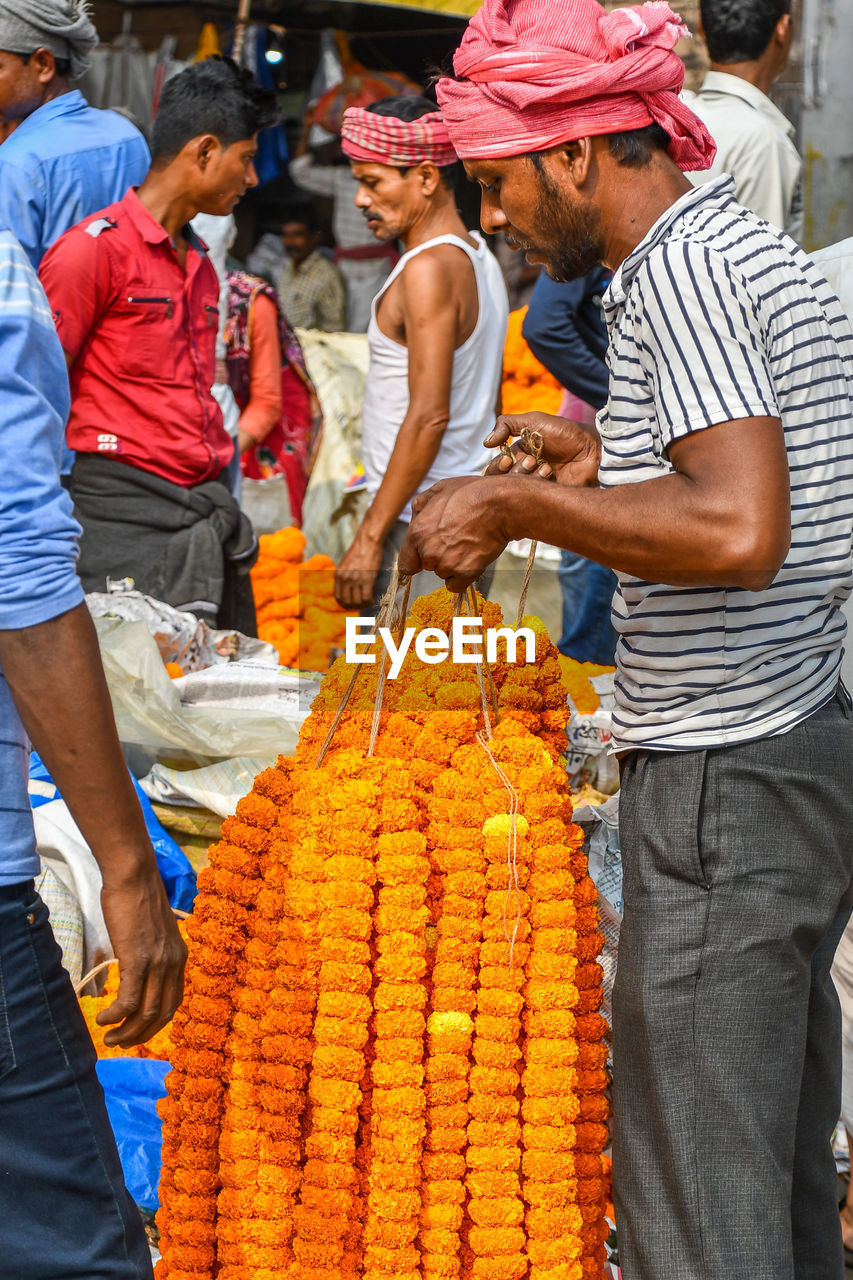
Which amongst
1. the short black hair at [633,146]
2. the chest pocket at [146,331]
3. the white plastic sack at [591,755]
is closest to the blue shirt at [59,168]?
the chest pocket at [146,331]

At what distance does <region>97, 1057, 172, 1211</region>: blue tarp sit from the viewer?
2.43 m

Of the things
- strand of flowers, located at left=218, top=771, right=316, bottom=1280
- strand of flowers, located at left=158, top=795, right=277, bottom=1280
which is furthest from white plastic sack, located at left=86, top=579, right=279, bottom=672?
strand of flowers, located at left=218, top=771, right=316, bottom=1280

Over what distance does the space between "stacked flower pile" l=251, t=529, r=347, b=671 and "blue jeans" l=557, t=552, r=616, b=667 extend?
3.33ft

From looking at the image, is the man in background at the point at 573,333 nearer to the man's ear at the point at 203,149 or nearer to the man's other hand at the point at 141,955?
the man's ear at the point at 203,149

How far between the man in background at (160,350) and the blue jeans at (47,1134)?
2.58m

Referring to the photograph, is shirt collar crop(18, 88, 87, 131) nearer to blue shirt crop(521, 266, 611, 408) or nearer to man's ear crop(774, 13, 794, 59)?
blue shirt crop(521, 266, 611, 408)

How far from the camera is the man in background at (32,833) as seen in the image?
1.45 m

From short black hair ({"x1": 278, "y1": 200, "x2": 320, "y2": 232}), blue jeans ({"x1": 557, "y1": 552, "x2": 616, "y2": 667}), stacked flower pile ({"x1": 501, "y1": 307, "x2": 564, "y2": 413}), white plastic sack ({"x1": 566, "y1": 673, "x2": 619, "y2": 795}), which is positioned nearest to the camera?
white plastic sack ({"x1": 566, "y1": 673, "x2": 619, "y2": 795})

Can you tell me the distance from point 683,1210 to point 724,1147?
104mm

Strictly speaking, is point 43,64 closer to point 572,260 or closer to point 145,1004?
point 572,260

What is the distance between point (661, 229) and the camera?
5.35 feet

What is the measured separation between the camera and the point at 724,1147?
162cm

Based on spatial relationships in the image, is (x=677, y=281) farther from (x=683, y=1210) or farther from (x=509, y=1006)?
(x=683, y=1210)

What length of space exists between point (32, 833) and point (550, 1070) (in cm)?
76
